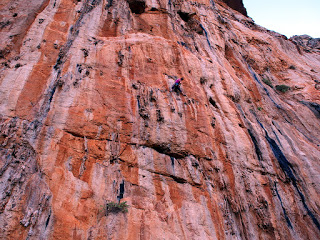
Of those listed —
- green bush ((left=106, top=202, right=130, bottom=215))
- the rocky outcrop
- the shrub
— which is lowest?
green bush ((left=106, top=202, right=130, bottom=215))

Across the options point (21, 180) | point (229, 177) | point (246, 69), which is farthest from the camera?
point (246, 69)

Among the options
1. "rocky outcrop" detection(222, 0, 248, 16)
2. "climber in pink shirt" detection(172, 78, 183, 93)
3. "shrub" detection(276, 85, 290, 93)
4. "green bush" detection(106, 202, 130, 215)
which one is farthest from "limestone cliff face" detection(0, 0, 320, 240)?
"rocky outcrop" detection(222, 0, 248, 16)

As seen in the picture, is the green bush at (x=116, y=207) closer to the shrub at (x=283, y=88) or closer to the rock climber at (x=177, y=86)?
the rock climber at (x=177, y=86)

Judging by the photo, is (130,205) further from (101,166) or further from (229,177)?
(229,177)

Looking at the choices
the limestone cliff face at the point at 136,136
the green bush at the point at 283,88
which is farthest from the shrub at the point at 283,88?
the limestone cliff face at the point at 136,136

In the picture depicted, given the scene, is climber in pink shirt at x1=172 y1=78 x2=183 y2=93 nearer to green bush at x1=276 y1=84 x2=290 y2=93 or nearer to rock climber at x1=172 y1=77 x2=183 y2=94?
rock climber at x1=172 y1=77 x2=183 y2=94

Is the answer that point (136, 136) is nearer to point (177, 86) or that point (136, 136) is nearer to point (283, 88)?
point (177, 86)

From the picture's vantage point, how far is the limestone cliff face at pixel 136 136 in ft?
23.0

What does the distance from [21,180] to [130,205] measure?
131 inches

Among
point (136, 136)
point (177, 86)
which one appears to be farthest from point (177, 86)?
point (136, 136)

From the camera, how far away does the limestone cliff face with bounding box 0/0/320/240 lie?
7.00 metres

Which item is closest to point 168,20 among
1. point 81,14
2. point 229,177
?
point 81,14

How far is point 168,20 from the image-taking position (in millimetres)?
15367

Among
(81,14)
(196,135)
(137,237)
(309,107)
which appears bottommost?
(137,237)
